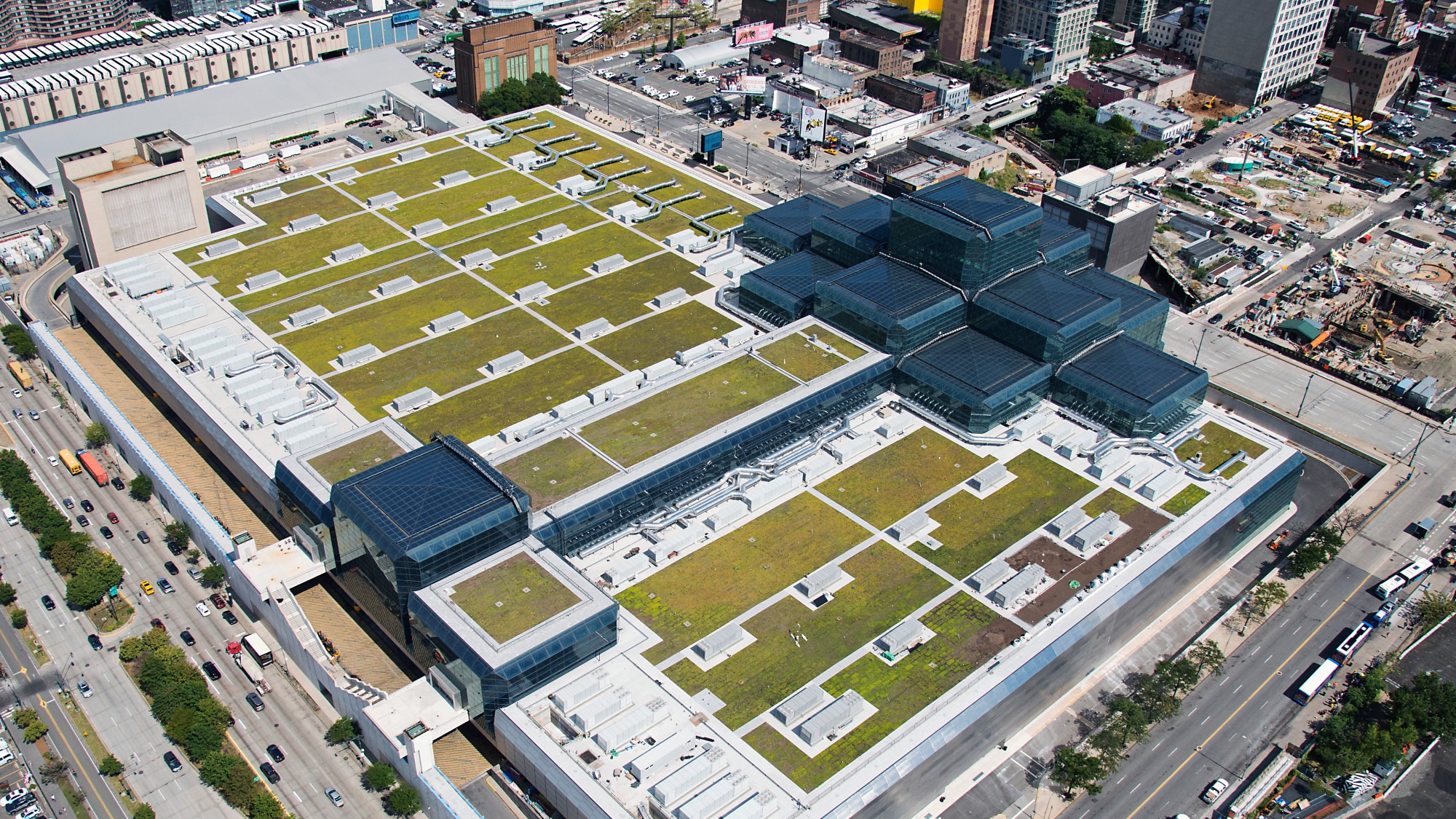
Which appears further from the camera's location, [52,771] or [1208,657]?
[1208,657]

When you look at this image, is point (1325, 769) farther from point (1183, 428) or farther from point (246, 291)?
point (246, 291)

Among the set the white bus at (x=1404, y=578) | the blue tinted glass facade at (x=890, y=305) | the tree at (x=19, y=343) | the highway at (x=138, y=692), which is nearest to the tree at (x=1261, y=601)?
the white bus at (x=1404, y=578)

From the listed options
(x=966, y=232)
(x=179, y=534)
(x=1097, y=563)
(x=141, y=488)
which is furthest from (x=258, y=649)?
(x=966, y=232)

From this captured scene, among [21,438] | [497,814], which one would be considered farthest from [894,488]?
[21,438]

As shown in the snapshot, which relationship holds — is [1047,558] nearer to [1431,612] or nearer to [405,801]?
[1431,612]

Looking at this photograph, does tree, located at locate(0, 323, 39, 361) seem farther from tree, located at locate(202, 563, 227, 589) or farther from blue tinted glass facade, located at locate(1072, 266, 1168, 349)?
blue tinted glass facade, located at locate(1072, 266, 1168, 349)

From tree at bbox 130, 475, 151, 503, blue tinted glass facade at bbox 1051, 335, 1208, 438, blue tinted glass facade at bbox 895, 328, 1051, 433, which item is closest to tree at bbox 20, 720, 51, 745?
tree at bbox 130, 475, 151, 503

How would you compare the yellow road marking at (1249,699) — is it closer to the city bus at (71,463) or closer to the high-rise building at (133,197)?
the city bus at (71,463)
